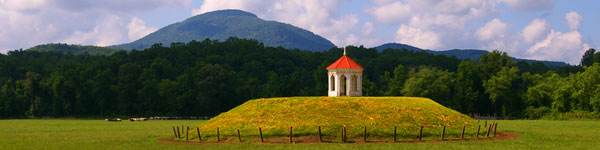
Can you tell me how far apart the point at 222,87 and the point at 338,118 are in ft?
257

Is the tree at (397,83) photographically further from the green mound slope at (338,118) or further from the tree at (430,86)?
the green mound slope at (338,118)

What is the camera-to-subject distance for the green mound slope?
53.2 m

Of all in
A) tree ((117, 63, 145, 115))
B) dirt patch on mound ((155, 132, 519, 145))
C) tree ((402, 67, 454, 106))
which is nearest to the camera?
dirt patch on mound ((155, 132, 519, 145))

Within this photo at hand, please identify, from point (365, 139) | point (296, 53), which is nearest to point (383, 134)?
point (365, 139)

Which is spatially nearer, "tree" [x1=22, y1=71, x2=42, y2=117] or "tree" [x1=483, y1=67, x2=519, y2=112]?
"tree" [x1=483, y1=67, x2=519, y2=112]

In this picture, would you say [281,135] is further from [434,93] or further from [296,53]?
[296,53]

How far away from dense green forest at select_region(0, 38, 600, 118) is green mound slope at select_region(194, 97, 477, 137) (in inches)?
2180

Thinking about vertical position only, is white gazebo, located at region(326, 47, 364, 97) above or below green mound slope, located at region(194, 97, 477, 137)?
above

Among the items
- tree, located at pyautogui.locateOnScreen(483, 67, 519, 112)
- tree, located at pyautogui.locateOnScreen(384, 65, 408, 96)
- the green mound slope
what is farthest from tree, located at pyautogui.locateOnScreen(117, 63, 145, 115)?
the green mound slope

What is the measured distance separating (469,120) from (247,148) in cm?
2421

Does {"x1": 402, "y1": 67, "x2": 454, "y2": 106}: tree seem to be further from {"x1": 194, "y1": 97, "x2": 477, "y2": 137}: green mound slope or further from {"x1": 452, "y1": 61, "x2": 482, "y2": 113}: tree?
{"x1": 194, "y1": 97, "x2": 477, "y2": 137}: green mound slope

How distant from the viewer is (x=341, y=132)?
5197 cm

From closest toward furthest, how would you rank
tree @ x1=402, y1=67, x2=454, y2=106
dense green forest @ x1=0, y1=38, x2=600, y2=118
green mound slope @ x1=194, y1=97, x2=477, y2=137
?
green mound slope @ x1=194, y1=97, x2=477, y2=137 < dense green forest @ x1=0, y1=38, x2=600, y2=118 < tree @ x1=402, y1=67, x2=454, y2=106

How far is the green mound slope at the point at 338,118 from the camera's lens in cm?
5325
